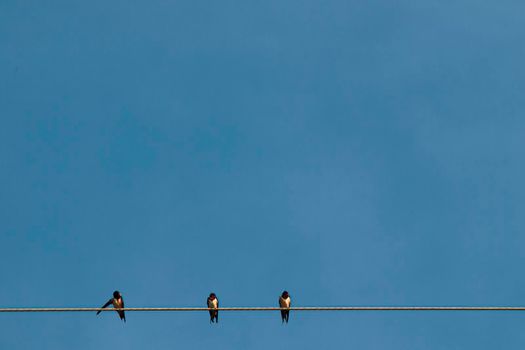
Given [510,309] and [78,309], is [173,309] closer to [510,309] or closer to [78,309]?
[78,309]

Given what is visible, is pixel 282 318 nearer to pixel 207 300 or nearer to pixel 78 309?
pixel 207 300

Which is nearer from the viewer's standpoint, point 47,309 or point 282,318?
point 47,309

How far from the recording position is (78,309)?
1947 cm

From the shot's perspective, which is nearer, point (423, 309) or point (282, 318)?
point (423, 309)

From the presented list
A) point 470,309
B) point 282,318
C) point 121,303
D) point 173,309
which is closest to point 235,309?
point 173,309

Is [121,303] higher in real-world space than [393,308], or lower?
higher

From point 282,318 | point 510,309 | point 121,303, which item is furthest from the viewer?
point 121,303

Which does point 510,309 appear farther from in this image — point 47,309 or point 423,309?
point 47,309

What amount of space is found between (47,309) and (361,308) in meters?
4.96

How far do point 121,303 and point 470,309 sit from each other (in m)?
14.5

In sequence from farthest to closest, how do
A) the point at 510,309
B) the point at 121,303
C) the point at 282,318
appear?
the point at 121,303, the point at 282,318, the point at 510,309

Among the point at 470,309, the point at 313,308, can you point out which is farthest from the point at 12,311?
the point at 470,309

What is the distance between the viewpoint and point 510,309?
1877 cm

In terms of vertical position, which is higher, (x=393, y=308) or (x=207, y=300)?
(x=207, y=300)
